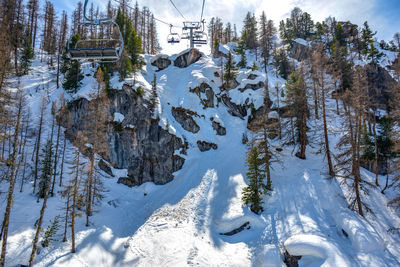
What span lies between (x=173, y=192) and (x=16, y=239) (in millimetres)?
14224

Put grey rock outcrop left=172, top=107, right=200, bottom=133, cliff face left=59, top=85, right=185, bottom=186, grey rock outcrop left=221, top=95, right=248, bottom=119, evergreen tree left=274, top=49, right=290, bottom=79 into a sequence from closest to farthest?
cliff face left=59, top=85, right=185, bottom=186 < grey rock outcrop left=172, top=107, right=200, bottom=133 < grey rock outcrop left=221, top=95, right=248, bottom=119 < evergreen tree left=274, top=49, right=290, bottom=79

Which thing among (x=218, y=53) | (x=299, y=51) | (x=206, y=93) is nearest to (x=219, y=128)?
(x=206, y=93)

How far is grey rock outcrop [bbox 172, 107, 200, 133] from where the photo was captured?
32.4m

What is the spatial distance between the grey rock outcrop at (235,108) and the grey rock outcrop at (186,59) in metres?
17.8

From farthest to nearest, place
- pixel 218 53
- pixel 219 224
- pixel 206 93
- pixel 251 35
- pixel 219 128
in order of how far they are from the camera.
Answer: pixel 251 35 < pixel 218 53 < pixel 206 93 < pixel 219 128 < pixel 219 224

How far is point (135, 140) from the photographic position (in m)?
28.0

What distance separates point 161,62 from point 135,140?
30882 millimetres

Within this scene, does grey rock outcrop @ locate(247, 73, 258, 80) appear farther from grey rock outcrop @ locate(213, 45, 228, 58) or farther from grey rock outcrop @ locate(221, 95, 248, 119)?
grey rock outcrop @ locate(213, 45, 228, 58)

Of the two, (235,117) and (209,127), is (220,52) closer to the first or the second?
(235,117)

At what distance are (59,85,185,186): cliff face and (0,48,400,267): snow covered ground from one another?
5.40ft

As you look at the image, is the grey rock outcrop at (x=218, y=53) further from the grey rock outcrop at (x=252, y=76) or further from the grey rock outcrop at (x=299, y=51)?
the grey rock outcrop at (x=299, y=51)

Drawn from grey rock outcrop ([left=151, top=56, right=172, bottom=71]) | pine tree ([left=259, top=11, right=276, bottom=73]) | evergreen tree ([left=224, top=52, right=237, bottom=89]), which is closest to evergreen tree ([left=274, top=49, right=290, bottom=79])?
pine tree ([left=259, top=11, right=276, bottom=73])

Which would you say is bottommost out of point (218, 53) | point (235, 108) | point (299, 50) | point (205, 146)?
point (205, 146)

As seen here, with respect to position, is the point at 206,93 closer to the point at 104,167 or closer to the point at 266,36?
the point at 104,167
